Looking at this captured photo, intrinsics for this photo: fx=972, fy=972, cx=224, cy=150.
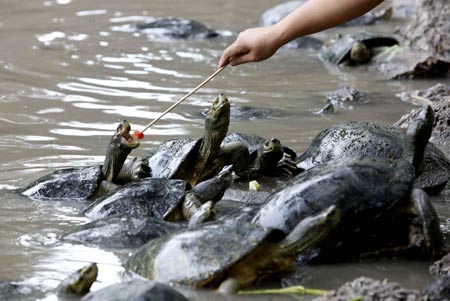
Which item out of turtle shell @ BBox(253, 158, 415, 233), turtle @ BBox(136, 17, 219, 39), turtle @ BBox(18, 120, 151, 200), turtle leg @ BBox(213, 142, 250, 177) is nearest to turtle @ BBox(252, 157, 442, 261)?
turtle shell @ BBox(253, 158, 415, 233)

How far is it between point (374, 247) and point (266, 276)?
613 millimetres

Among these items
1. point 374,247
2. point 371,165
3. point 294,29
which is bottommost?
point 374,247

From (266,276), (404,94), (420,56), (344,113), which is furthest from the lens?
(420,56)

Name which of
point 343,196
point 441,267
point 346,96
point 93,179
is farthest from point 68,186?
point 346,96

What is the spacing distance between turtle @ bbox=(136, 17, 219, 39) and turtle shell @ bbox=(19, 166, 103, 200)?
577 cm

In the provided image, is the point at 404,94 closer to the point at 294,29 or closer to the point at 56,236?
the point at 294,29

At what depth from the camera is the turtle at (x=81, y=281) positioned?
12.3 feet

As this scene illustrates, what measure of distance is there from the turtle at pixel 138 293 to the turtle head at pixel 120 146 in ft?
5.21

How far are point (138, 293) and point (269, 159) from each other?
2.02 m

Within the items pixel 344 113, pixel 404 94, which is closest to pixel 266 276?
pixel 344 113

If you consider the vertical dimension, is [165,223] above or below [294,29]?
below

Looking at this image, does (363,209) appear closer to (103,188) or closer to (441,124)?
(103,188)

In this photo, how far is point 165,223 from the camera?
4527mm

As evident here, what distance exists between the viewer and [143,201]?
16.0 ft
